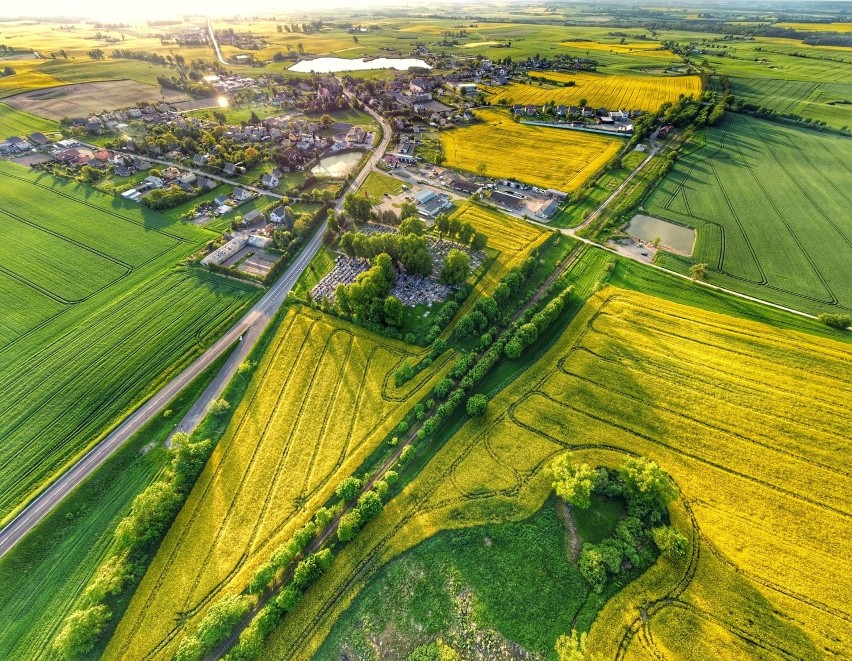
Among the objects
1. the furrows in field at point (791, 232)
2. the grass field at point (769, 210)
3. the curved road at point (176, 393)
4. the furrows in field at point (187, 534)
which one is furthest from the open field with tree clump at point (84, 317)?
the furrows in field at point (791, 232)

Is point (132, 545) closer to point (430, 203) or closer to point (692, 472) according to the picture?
point (692, 472)

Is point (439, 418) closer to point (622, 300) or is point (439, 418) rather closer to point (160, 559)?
point (160, 559)

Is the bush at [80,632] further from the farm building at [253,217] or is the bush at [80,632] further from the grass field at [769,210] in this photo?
the grass field at [769,210]

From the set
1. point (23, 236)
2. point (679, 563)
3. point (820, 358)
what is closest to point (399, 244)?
point (679, 563)

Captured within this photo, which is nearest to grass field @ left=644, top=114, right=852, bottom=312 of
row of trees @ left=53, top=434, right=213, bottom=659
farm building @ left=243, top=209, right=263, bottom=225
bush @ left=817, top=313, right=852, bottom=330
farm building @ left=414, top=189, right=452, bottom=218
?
bush @ left=817, top=313, right=852, bottom=330

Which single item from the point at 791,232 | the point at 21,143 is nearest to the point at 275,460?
the point at 791,232
